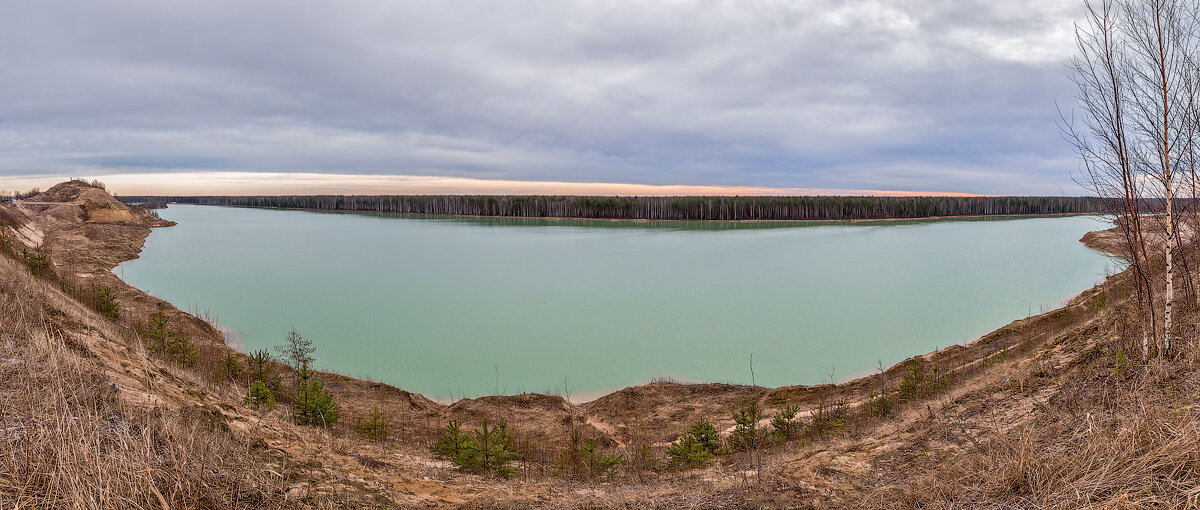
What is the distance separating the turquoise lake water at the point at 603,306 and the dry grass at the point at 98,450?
850 centimetres

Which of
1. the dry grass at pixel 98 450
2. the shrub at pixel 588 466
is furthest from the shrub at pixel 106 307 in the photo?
the shrub at pixel 588 466

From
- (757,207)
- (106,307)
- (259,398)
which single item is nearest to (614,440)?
(259,398)

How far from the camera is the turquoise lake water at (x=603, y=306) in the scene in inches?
611

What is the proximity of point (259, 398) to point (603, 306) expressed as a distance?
17.1 meters

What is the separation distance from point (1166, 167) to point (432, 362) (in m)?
16.0

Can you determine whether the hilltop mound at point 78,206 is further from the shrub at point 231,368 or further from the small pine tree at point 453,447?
the small pine tree at point 453,447

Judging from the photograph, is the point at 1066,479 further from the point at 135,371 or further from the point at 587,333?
the point at 587,333

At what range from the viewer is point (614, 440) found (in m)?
10.1

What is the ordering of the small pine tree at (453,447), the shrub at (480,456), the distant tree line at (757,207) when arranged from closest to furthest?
the shrub at (480,456)
the small pine tree at (453,447)
the distant tree line at (757,207)

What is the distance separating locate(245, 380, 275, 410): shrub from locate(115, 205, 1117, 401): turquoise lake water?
16.8 feet

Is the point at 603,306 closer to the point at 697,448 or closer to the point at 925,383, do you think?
the point at 925,383

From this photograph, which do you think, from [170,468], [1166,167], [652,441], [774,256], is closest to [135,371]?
[170,468]

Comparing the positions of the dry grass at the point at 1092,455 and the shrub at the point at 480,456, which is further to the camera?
the shrub at the point at 480,456

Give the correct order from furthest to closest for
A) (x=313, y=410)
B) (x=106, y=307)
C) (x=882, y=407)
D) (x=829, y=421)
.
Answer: (x=106, y=307), (x=882, y=407), (x=829, y=421), (x=313, y=410)
